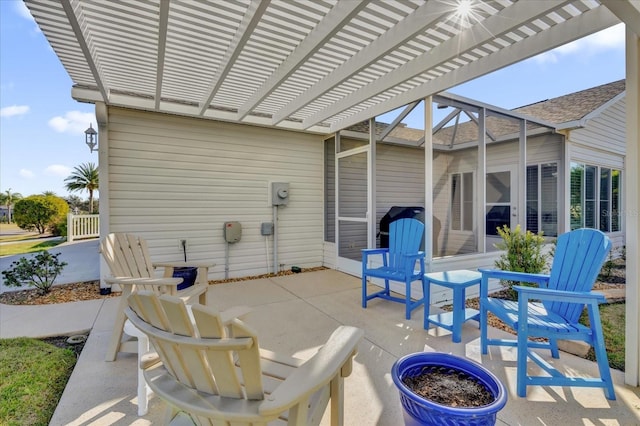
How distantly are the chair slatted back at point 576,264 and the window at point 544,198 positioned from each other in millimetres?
3785

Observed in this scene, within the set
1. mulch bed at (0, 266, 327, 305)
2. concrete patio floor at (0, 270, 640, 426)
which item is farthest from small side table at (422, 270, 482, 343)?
mulch bed at (0, 266, 327, 305)

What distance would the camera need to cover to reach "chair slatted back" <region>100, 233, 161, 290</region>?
2.71 meters

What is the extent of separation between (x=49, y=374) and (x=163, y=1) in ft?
9.73

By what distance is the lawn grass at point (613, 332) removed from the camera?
2.57m

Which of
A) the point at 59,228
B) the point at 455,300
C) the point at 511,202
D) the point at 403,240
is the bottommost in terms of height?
the point at 455,300

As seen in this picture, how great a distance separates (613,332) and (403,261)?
2203 mm

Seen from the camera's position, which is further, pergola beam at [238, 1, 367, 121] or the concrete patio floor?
pergola beam at [238, 1, 367, 121]

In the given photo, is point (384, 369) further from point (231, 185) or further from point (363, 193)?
point (231, 185)

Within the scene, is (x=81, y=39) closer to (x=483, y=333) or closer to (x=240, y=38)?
(x=240, y=38)

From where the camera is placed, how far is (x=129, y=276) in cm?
281

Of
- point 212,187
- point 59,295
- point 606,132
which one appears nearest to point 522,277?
point 212,187

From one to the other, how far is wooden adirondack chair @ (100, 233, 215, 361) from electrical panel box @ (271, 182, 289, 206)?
2.70 meters

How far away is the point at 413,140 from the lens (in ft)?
18.9

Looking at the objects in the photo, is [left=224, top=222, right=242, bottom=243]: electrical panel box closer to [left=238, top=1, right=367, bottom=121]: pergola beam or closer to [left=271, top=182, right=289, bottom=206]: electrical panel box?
[left=271, top=182, right=289, bottom=206]: electrical panel box
